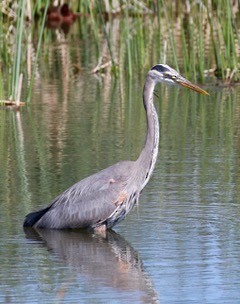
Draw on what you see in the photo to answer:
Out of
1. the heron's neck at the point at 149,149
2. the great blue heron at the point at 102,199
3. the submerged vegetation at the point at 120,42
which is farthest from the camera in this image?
the submerged vegetation at the point at 120,42

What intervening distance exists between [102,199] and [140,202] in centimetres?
79

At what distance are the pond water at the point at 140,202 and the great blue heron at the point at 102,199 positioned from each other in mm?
111

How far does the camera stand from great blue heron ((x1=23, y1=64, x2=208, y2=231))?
27.4 ft

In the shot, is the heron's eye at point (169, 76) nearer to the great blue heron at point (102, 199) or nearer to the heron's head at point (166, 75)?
the heron's head at point (166, 75)

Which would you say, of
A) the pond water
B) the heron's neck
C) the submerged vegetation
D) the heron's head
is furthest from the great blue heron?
the submerged vegetation

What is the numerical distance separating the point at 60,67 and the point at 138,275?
11.4 metres

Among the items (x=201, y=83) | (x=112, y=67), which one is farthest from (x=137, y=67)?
(x=201, y=83)

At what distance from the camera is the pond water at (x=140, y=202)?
6.76 metres

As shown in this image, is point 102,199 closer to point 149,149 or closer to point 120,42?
point 149,149

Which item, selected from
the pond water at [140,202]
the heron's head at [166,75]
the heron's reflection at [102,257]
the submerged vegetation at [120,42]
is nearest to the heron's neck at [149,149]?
the heron's head at [166,75]

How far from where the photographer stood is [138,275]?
702 centimetres

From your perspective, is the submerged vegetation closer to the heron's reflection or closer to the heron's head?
the heron's head

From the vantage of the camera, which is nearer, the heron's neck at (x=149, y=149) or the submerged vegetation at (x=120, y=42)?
the heron's neck at (x=149, y=149)

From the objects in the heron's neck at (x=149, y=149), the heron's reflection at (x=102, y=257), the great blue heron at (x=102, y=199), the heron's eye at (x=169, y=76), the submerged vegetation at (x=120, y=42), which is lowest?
the heron's reflection at (x=102, y=257)
